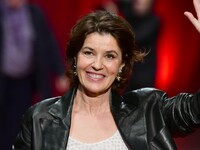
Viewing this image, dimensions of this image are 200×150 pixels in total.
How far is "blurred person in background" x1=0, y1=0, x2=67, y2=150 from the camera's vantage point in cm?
573

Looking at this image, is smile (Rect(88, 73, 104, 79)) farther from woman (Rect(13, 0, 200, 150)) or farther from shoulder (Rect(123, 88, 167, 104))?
shoulder (Rect(123, 88, 167, 104))

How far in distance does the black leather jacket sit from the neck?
35 millimetres

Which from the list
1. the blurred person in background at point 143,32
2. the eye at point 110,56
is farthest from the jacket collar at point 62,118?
the blurred person in background at point 143,32

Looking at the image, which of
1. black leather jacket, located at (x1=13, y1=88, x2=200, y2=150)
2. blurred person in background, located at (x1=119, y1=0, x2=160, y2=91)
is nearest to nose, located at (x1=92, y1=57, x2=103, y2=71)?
black leather jacket, located at (x1=13, y1=88, x2=200, y2=150)

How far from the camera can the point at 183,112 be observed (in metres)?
2.83

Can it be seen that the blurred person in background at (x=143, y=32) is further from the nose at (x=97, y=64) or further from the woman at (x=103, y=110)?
the nose at (x=97, y=64)

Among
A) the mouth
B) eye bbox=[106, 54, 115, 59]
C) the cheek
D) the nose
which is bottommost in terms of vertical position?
the mouth

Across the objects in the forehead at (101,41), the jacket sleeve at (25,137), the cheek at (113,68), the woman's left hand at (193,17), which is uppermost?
the woman's left hand at (193,17)

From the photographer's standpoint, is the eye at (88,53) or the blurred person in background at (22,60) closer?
the eye at (88,53)

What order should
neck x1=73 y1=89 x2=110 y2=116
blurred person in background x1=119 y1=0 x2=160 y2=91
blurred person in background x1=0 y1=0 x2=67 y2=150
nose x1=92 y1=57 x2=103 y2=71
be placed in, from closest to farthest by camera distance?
1. nose x1=92 y1=57 x2=103 y2=71
2. neck x1=73 y1=89 x2=110 y2=116
3. blurred person in background x1=0 y1=0 x2=67 y2=150
4. blurred person in background x1=119 y1=0 x2=160 y2=91

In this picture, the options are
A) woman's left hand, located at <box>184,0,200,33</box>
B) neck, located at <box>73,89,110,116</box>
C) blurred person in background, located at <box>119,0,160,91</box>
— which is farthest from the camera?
blurred person in background, located at <box>119,0,160,91</box>

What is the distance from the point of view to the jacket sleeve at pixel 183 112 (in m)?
2.80

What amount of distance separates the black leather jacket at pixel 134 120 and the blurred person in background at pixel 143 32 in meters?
2.87

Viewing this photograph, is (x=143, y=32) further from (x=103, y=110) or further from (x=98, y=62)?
(x=98, y=62)
